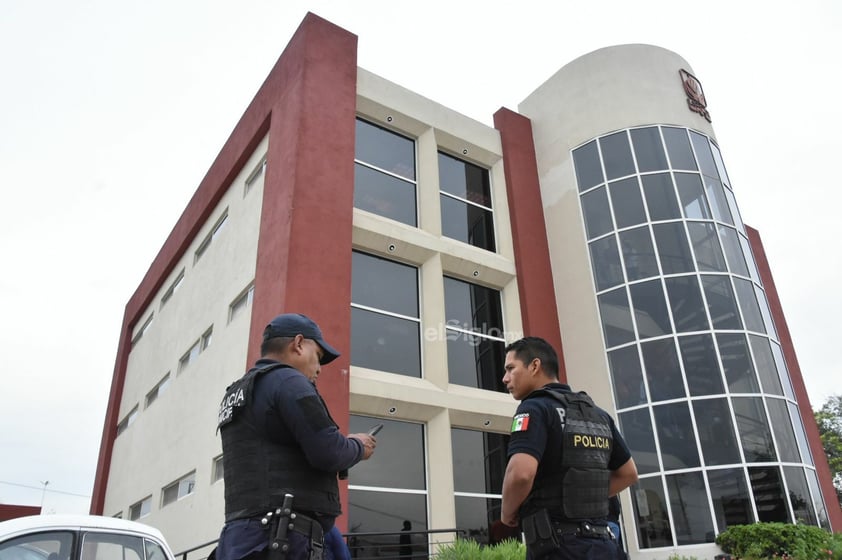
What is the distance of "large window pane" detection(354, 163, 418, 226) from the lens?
13.1m

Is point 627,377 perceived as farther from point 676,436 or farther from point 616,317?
point 676,436

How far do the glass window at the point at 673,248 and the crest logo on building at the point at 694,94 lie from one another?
3.68 m

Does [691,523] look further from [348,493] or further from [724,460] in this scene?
[348,493]

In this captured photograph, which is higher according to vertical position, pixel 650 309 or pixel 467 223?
pixel 467 223

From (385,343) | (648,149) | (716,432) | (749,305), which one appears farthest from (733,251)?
(385,343)

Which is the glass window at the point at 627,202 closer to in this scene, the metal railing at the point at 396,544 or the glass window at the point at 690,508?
the glass window at the point at 690,508

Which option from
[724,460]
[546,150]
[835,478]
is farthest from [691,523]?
[835,478]

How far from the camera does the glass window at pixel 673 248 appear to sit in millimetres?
13148

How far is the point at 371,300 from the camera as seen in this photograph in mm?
12219

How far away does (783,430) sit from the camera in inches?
469

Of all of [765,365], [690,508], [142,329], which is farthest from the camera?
[142,329]

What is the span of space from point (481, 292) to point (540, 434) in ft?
37.2

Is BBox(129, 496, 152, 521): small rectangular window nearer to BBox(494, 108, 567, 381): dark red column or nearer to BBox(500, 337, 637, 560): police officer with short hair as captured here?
BBox(494, 108, 567, 381): dark red column

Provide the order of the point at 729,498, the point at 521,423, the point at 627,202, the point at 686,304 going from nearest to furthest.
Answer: the point at 521,423 < the point at 729,498 < the point at 686,304 < the point at 627,202
